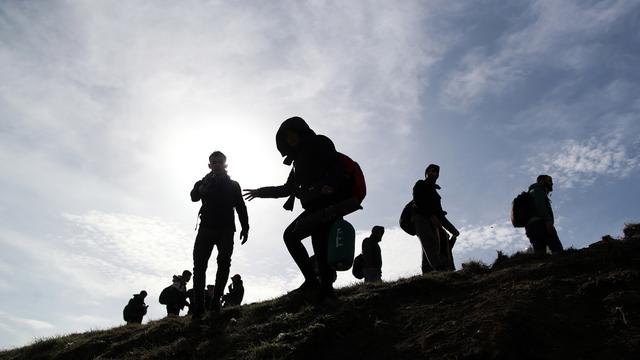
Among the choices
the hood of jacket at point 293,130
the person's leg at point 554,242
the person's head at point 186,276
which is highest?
the person's head at point 186,276

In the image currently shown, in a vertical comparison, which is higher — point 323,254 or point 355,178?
point 355,178

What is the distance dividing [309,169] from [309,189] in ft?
0.98

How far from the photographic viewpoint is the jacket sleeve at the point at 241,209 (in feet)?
29.5

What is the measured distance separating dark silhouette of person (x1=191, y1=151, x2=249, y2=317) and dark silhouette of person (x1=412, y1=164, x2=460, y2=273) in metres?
3.27

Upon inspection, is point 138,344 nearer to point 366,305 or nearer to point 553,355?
point 366,305

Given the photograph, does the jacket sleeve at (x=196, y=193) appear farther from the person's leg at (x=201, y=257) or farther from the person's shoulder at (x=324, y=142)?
the person's shoulder at (x=324, y=142)

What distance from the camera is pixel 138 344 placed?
7.43 metres

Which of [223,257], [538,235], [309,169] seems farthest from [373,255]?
[309,169]

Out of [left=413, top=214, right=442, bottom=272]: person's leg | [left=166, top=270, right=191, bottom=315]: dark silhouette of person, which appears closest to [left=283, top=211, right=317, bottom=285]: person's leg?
[left=413, top=214, right=442, bottom=272]: person's leg

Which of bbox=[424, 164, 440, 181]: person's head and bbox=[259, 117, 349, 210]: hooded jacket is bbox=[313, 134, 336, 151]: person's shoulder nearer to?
bbox=[259, 117, 349, 210]: hooded jacket

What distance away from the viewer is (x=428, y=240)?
9.62 metres

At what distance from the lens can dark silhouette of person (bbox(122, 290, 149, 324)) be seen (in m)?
15.2

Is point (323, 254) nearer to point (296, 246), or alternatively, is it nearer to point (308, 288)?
point (296, 246)

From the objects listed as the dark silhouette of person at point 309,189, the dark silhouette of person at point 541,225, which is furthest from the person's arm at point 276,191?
the dark silhouette of person at point 541,225
